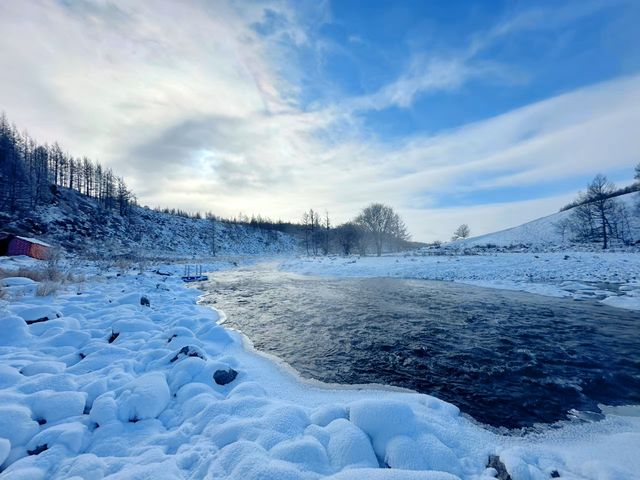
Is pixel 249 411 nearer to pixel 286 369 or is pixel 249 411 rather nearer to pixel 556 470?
pixel 286 369

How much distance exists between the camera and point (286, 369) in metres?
6.28

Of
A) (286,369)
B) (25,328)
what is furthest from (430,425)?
(25,328)

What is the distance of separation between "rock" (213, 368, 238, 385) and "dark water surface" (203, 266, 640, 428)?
157cm

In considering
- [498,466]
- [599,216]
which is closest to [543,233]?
[599,216]

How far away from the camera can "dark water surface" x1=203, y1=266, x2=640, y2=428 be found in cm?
507

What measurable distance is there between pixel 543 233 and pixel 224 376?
72.9 metres

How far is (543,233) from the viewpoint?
59.2m

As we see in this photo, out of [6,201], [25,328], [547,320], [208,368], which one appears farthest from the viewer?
[6,201]

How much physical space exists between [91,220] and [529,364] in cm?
7971

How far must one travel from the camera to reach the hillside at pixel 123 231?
47753 millimetres

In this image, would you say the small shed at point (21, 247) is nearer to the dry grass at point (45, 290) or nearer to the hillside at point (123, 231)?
the hillside at point (123, 231)

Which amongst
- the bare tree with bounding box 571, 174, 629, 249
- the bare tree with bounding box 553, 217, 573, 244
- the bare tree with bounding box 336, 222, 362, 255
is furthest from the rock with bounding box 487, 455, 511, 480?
the bare tree with bounding box 553, 217, 573, 244

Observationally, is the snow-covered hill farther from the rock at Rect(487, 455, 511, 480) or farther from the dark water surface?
the rock at Rect(487, 455, 511, 480)

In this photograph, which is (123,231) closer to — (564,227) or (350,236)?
(350,236)
